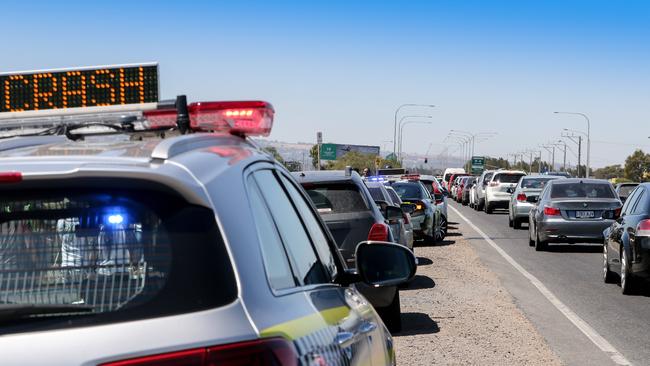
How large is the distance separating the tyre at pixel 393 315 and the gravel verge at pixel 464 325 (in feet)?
0.31

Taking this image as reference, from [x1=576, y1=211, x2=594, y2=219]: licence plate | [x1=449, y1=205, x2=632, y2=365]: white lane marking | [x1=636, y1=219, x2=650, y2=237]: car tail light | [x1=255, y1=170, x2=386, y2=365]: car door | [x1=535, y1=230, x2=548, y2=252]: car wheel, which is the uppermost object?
[x1=255, y1=170, x2=386, y2=365]: car door

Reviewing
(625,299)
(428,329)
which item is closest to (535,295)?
(625,299)

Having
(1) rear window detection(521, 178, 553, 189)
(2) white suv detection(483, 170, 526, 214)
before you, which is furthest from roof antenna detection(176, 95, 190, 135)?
(2) white suv detection(483, 170, 526, 214)

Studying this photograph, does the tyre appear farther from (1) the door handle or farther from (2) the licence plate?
(2) the licence plate

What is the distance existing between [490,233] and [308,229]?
1110 inches

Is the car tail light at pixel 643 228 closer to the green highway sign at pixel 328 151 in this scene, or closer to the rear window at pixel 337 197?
the rear window at pixel 337 197

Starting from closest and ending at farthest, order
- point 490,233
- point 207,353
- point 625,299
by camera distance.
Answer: point 207,353, point 625,299, point 490,233

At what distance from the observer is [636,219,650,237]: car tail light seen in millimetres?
14289

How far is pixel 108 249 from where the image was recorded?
2.95 metres

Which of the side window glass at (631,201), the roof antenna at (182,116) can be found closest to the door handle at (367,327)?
the roof antenna at (182,116)

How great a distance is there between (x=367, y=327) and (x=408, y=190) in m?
22.5

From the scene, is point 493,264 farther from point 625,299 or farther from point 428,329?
point 428,329

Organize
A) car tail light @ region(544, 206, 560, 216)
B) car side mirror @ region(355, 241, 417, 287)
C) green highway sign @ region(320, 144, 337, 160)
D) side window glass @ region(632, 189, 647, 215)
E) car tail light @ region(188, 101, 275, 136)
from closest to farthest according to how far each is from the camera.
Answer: car tail light @ region(188, 101, 275, 136)
car side mirror @ region(355, 241, 417, 287)
side window glass @ region(632, 189, 647, 215)
car tail light @ region(544, 206, 560, 216)
green highway sign @ region(320, 144, 337, 160)

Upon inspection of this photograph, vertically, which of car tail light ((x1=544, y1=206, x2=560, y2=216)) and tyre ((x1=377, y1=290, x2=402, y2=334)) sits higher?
car tail light ((x1=544, y1=206, x2=560, y2=216))
